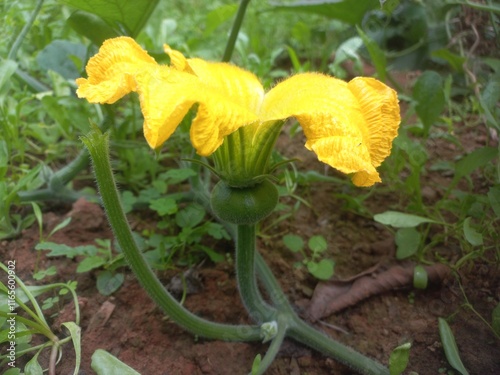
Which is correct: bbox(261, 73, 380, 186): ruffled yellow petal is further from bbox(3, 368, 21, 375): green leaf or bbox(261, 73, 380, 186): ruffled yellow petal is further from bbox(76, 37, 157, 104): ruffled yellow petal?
bbox(3, 368, 21, 375): green leaf

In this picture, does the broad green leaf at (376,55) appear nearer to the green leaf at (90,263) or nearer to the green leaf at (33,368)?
the green leaf at (90,263)

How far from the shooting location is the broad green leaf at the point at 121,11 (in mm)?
1289

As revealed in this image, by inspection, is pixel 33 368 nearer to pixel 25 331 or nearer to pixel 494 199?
pixel 25 331

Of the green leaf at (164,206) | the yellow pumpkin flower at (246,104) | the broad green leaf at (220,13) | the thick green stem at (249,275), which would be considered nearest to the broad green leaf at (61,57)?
the broad green leaf at (220,13)

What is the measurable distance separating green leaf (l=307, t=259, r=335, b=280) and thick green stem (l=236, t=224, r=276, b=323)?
0.20 metres

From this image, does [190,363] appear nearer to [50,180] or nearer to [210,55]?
[50,180]

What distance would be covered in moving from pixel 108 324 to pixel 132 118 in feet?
2.29

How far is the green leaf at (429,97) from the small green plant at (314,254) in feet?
1.74

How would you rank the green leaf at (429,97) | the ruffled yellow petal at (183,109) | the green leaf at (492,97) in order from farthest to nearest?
the green leaf at (429,97), the green leaf at (492,97), the ruffled yellow petal at (183,109)

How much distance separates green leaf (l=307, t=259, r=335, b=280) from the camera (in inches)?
53.4

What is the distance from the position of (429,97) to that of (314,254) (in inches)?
24.9

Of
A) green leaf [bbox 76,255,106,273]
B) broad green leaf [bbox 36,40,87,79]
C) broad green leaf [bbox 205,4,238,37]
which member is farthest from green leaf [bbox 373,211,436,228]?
broad green leaf [bbox 36,40,87,79]

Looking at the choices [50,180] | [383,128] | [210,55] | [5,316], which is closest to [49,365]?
[5,316]

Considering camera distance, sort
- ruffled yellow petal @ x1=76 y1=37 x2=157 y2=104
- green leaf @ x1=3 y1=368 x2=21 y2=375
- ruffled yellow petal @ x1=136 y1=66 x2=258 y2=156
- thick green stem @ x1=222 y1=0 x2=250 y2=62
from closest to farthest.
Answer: ruffled yellow petal @ x1=136 y1=66 x2=258 y2=156, ruffled yellow petal @ x1=76 y1=37 x2=157 y2=104, green leaf @ x1=3 y1=368 x2=21 y2=375, thick green stem @ x1=222 y1=0 x2=250 y2=62
